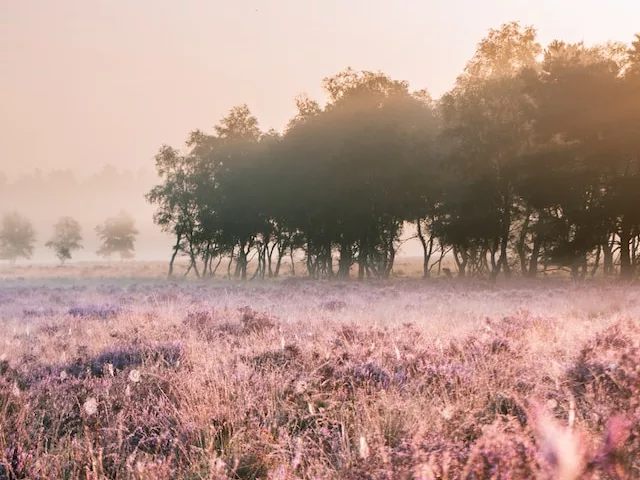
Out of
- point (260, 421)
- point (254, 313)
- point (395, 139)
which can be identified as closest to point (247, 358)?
point (260, 421)

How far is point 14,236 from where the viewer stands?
110 meters

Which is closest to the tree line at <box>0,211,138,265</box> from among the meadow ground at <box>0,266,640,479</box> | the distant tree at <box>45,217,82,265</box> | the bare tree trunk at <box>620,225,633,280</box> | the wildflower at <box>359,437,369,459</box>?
the distant tree at <box>45,217,82,265</box>

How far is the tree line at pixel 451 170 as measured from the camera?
31266 millimetres

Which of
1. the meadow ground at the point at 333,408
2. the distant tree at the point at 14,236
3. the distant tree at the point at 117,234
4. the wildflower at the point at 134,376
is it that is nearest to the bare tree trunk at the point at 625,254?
the meadow ground at the point at 333,408

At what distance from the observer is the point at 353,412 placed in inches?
188

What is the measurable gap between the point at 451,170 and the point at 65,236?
288 feet

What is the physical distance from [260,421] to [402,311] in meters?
10.6

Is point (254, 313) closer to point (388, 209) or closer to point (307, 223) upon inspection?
point (388, 209)

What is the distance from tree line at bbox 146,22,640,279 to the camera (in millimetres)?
31266

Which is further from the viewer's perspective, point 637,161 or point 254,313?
point 637,161

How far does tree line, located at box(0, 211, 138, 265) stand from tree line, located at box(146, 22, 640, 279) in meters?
53.6

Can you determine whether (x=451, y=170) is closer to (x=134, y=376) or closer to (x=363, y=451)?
(x=134, y=376)

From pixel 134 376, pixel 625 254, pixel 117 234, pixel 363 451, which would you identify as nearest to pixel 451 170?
pixel 625 254

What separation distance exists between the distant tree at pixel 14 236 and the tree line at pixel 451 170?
71013mm
